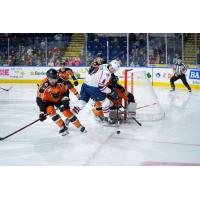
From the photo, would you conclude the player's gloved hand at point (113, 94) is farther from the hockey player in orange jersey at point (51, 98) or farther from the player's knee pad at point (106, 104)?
the hockey player in orange jersey at point (51, 98)

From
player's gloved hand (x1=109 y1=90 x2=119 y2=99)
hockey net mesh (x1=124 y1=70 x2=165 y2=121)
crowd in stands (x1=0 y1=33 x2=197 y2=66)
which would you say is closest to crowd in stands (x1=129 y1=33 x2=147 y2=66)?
Result: crowd in stands (x1=0 y1=33 x2=197 y2=66)

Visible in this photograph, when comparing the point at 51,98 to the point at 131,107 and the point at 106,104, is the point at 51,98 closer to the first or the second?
the point at 106,104

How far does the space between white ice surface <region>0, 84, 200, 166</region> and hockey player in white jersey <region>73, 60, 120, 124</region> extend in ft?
0.98

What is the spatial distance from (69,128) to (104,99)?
558 millimetres

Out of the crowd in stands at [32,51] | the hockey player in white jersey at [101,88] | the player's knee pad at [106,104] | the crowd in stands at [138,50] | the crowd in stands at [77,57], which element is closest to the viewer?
the hockey player in white jersey at [101,88]

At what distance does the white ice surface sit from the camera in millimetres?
3158

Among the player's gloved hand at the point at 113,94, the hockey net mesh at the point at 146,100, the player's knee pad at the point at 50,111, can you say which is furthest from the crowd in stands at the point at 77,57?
the player's knee pad at the point at 50,111

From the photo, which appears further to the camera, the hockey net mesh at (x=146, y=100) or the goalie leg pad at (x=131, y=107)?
the hockey net mesh at (x=146, y=100)

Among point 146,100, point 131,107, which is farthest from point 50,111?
point 146,100

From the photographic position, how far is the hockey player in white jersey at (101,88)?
4.25 metres

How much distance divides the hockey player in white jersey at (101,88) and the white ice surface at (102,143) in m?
0.30

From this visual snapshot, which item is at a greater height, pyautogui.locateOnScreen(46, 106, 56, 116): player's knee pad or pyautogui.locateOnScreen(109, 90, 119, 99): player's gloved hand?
pyautogui.locateOnScreen(109, 90, 119, 99): player's gloved hand

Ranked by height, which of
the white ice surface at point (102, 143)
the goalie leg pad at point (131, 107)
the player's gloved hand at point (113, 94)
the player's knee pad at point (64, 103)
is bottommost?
the white ice surface at point (102, 143)

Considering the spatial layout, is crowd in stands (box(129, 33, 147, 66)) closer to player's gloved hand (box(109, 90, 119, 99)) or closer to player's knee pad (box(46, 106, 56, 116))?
player's gloved hand (box(109, 90, 119, 99))
